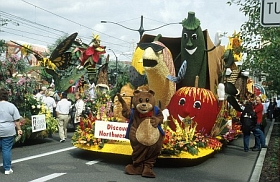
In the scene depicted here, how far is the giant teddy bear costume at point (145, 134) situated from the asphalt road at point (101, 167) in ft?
0.78

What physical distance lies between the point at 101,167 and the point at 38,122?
335 centimetres

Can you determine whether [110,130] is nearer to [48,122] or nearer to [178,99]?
[178,99]

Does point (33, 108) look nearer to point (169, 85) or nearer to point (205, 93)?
point (169, 85)

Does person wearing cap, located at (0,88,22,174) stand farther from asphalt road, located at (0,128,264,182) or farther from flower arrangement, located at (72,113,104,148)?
flower arrangement, located at (72,113,104,148)

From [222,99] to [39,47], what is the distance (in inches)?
1513

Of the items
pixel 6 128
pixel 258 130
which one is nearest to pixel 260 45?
pixel 258 130

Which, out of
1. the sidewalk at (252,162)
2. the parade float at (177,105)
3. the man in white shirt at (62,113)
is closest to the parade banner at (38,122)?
the man in white shirt at (62,113)

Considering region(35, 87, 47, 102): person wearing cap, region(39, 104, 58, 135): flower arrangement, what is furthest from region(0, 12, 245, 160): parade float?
region(35, 87, 47, 102): person wearing cap

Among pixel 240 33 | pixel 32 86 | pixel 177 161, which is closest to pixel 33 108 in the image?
pixel 32 86

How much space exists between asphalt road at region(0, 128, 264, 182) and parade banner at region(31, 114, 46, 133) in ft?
1.74

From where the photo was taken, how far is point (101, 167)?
31.5ft

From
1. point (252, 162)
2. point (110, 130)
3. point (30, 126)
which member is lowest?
point (252, 162)

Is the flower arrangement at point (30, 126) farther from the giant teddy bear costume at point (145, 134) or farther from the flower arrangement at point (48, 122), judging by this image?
the giant teddy bear costume at point (145, 134)

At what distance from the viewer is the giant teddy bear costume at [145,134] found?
342 inches
